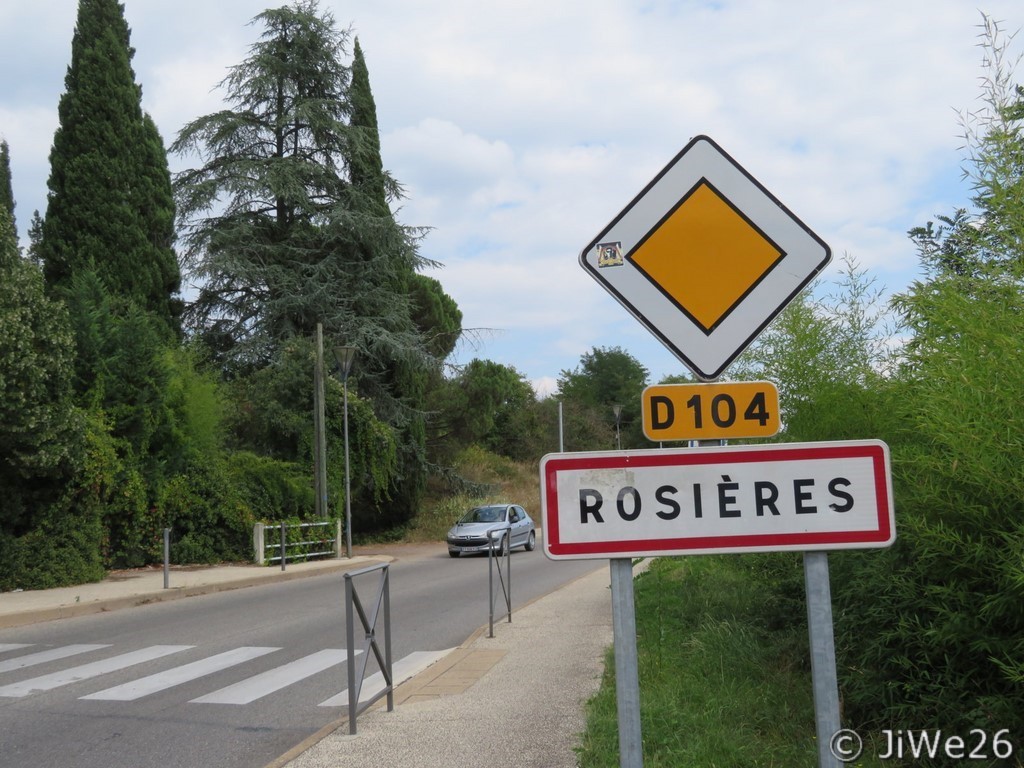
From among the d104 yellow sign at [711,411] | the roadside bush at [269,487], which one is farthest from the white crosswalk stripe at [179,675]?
the roadside bush at [269,487]

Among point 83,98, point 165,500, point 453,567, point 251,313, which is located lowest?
point 453,567

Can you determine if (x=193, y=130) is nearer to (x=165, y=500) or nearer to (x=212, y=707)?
(x=165, y=500)

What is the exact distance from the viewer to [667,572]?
1460 centimetres

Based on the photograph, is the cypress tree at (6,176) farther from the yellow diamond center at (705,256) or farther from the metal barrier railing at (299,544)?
the yellow diamond center at (705,256)

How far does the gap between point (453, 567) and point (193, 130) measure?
18.5m

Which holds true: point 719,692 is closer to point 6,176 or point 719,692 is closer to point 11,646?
point 11,646

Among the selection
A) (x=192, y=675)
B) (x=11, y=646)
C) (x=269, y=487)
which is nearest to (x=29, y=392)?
(x=11, y=646)

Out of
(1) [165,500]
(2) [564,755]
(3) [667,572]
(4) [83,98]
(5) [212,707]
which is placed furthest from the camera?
(4) [83,98]

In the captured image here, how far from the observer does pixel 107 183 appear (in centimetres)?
2544

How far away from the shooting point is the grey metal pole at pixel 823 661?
2.46m

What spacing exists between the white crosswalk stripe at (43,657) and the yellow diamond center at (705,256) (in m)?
8.94

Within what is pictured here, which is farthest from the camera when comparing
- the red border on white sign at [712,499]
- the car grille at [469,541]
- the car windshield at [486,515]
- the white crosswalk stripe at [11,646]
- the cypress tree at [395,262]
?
the cypress tree at [395,262]

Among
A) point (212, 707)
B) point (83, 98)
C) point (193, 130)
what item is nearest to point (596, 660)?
point (212, 707)

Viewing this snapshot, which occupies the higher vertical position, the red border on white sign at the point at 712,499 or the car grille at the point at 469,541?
the red border on white sign at the point at 712,499
